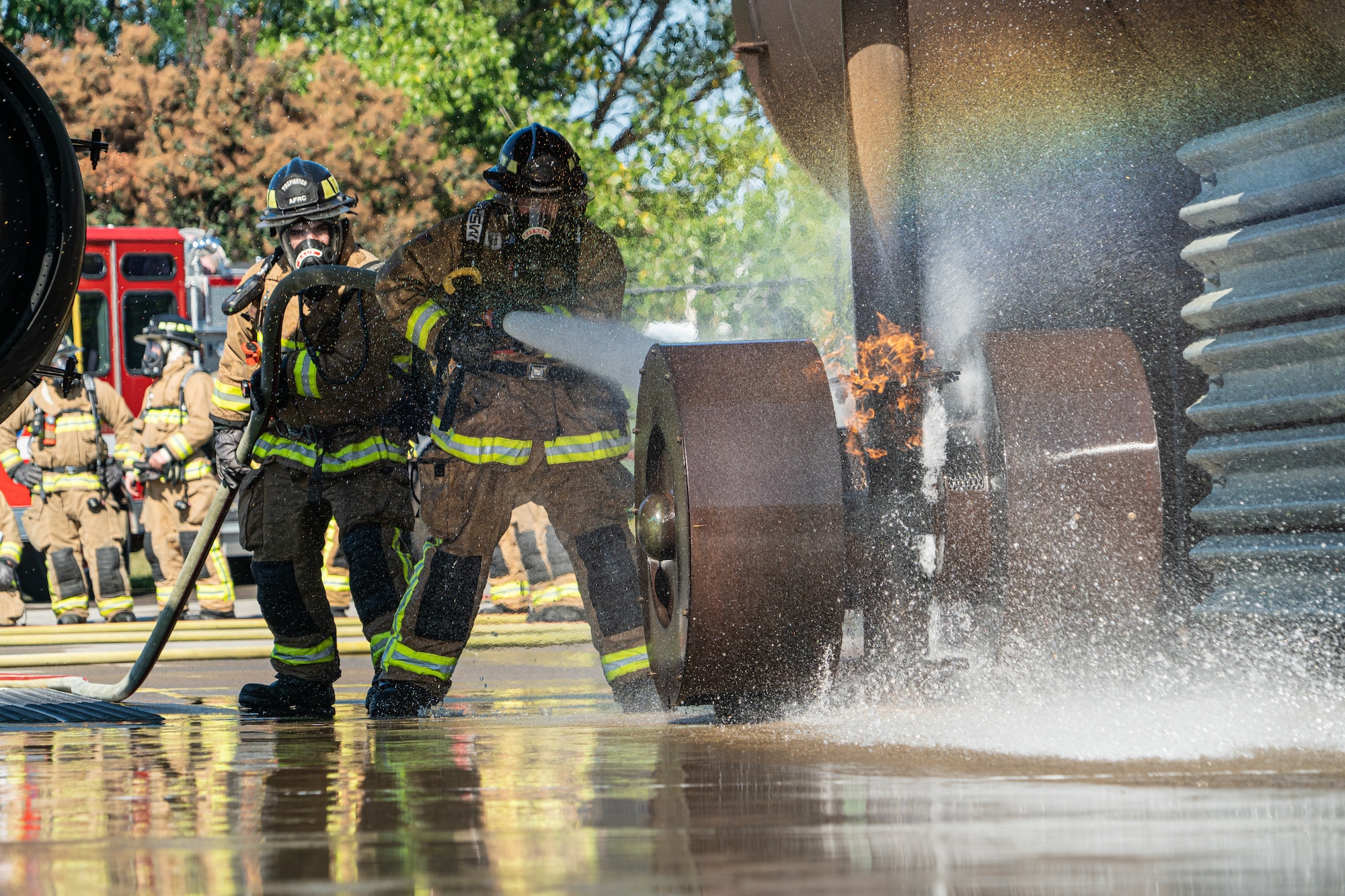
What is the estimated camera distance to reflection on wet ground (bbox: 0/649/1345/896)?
2268mm

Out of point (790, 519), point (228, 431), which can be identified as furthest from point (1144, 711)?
point (228, 431)

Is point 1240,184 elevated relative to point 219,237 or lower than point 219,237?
lower

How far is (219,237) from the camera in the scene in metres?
21.1

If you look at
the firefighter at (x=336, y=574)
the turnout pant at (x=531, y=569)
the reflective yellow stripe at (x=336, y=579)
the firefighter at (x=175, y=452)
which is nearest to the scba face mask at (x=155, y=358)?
the firefighter at (x=175, y=452)

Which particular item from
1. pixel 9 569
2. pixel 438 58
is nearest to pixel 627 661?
pixel 9 569

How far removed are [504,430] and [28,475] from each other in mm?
7413

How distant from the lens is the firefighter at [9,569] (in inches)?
444

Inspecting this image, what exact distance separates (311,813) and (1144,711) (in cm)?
202

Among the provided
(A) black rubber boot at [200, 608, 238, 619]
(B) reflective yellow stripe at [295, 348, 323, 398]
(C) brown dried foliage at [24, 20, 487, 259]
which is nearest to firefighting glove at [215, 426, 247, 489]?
(B) reflective yellow stripe at [295, 348, 323, 398]

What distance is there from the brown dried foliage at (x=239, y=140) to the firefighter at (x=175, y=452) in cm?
856

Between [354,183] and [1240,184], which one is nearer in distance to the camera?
[1240,184]

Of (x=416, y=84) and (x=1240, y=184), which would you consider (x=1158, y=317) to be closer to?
(x=1240, y=184)

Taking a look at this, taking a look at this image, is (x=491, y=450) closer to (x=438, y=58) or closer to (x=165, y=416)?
(x=165, y=416)

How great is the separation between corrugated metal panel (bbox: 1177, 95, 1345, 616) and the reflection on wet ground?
1303 mm
